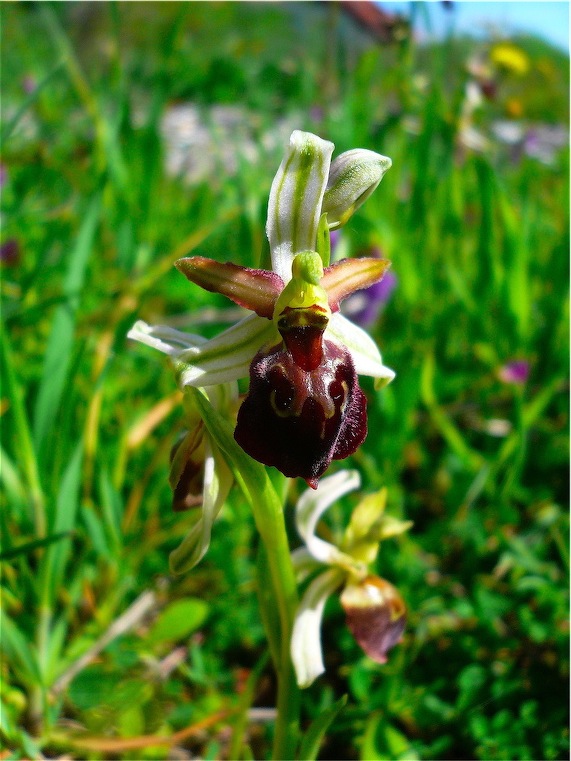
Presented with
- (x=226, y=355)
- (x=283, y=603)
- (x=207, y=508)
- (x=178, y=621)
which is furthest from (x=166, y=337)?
(x=178, y=621)

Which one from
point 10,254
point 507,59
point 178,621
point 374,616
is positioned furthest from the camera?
point 507,59

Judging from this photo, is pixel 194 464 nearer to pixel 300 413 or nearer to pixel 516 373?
pixel 300 413

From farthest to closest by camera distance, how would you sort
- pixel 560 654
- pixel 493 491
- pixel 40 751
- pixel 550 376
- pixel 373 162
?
pixel 550 376, pixel 493 491, pixel 560 654, pixel 40 751, pixel 373 162

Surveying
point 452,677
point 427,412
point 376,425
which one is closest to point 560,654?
point 452,677

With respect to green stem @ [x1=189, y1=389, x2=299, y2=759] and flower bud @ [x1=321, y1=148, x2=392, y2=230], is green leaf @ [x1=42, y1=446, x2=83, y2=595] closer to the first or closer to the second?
green stem @ [x1=189, y1=389, x2=299, y2=759]

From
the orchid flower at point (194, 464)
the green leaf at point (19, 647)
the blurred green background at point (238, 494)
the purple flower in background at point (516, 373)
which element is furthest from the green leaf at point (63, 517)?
the purple flower in background at point (516, 373)

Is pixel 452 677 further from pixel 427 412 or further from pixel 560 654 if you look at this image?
pixel 427 412
